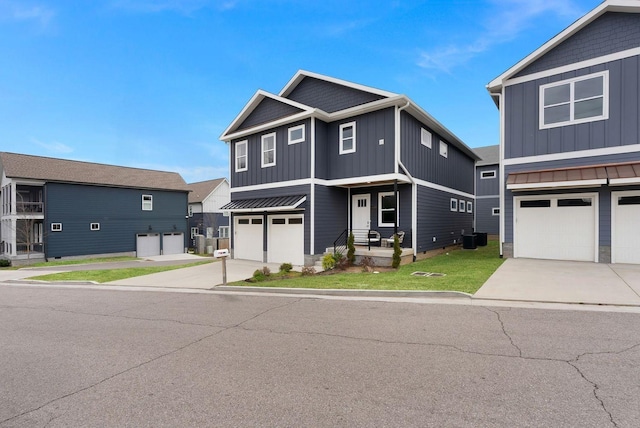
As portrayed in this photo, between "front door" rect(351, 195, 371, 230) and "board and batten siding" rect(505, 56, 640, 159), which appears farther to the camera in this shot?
"front door" rect(351, 195, 371, 230)

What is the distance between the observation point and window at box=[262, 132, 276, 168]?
53.6 ft

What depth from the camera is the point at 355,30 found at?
1838 cm

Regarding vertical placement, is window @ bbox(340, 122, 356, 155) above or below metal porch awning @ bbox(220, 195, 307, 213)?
above

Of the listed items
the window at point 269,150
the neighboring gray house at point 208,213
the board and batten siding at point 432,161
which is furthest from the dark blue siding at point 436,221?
the neighboring gray house at point 208,213

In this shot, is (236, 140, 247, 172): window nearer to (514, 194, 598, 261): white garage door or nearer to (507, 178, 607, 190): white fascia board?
(507, 178, 607, 190): white fascia board

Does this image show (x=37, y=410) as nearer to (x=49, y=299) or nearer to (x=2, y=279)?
(x=49, y=299)

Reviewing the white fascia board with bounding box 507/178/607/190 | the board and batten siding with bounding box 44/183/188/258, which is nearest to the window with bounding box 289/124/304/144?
the white fascia board with bounding box 507/178/607/190

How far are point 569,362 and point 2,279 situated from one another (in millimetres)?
19863

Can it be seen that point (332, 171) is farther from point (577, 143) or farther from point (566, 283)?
point (566, 283)

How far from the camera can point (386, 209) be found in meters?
15.0

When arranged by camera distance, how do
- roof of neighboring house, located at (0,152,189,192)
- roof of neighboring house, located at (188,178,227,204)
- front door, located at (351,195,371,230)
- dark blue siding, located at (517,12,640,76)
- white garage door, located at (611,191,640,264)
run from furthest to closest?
roof of neighboring house, located at (188,178,227,204) → roof of neighboring house, located at (0,152,189,192) → front door, located at (351,195,371,230) → dark blue siding, located at (517,12,640,76) → white garage door, located at (611,191,640,264)

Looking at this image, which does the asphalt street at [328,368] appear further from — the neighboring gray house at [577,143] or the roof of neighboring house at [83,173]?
the roof of neighboring house at [83,173]

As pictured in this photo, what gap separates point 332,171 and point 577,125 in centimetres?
960

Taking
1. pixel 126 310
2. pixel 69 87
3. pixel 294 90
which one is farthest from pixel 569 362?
pixel 69 87
